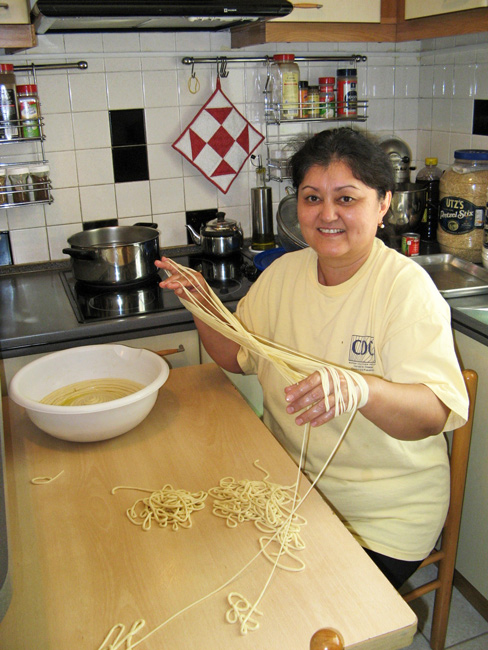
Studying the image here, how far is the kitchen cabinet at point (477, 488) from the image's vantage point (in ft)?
5.69

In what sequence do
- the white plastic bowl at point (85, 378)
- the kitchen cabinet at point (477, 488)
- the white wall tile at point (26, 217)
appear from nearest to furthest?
the white plastic bowl at point (85, 378) → the kitchen cabinet at point (477, 488) → the white wall tile at point (26, 217)

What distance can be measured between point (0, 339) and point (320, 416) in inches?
45.6

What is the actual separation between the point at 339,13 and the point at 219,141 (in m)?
0.64

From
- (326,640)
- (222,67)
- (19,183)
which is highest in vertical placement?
(222,67)

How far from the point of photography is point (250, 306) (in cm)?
163

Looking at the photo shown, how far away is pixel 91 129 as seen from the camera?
92.9 inches

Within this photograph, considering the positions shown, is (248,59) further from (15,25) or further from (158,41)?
(15,25)

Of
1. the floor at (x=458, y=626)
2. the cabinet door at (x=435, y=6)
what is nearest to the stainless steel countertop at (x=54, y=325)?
the floor at (x=458, y=626)

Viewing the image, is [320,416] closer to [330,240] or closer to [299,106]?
[330,240]

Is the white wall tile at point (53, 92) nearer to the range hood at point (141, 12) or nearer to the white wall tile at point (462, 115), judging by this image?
the range hood at point (141, 12)

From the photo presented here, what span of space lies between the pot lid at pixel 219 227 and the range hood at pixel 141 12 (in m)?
0.68

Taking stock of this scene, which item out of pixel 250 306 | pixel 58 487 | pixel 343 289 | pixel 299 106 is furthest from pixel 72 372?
pixel 299 106

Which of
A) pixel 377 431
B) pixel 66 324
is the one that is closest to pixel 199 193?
pixel 66 324

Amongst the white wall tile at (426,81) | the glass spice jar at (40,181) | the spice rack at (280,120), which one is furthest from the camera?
the white wall tile at (426,81)
